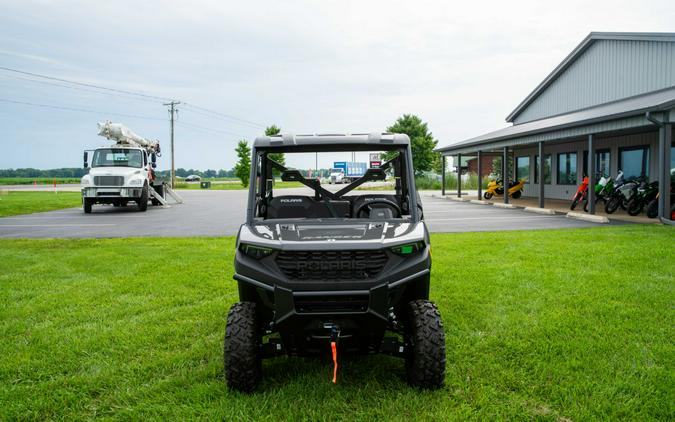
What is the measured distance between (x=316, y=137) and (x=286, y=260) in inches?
48.9

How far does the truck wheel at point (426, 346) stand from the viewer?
3.45 meters

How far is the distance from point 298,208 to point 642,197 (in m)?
14.6

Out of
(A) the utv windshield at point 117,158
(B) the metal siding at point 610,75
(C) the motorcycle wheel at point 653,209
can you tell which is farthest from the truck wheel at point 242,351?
(B) the metal siding at point 610,75

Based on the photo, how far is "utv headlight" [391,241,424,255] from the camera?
11.2ft

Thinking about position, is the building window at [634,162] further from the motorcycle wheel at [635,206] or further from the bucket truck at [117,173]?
the bucket truck at [117,173]

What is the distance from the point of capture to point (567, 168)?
80.9ft

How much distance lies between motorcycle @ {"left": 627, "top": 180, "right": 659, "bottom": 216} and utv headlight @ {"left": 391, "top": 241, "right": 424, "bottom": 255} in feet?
48.2

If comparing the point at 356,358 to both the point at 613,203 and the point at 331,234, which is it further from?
the point at 613,203

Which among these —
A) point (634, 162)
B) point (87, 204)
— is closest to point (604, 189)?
point (634, 162)

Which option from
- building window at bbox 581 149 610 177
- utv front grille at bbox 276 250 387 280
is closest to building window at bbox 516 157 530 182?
building window at bbox 581 149 610 177

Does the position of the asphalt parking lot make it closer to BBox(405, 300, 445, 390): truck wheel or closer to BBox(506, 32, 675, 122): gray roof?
BBox(506, 32, 675, 122): gray roof

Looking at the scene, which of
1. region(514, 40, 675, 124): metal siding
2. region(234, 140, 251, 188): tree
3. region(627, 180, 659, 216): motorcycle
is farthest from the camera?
region(234, 140, 251, 188): tree

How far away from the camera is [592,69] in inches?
953

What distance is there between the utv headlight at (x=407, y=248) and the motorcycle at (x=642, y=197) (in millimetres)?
14682
